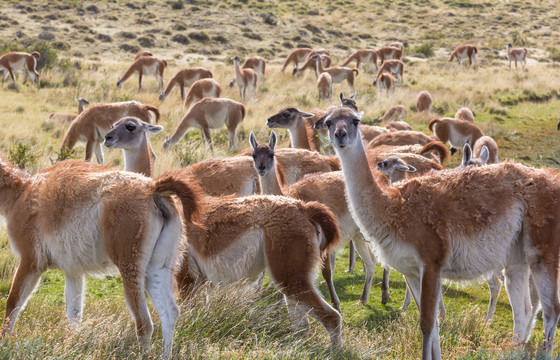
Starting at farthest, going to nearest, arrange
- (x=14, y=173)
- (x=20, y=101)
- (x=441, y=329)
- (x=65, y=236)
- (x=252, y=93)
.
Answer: (x=252, y=93)
(x=20, y=101)
(x=441, y=329)
(x=14, y=173)
(x=65, y=236)

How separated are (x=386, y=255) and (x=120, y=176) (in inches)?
86.3

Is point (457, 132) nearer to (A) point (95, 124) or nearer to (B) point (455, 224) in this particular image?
(A) point (95, 124)

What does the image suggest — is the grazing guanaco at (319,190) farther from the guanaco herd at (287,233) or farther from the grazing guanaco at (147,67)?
the grazing guanaco at (147,67)

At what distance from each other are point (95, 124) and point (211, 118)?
2810mm

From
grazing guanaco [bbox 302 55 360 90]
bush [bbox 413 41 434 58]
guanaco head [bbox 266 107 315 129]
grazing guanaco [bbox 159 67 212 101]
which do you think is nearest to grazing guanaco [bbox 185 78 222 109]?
grazing guanaco [bbox 159 67 212 101]

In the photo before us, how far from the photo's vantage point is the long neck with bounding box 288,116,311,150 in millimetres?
10723

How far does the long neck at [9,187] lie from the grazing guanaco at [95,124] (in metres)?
6.84

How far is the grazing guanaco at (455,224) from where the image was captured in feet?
16.7

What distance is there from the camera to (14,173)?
16.4 ft

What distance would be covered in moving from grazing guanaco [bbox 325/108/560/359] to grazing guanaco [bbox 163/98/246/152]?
8.43 metres

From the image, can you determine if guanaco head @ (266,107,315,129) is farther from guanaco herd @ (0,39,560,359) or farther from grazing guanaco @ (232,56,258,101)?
grazing guanaco @ (232,56,258,101)

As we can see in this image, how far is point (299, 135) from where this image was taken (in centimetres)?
1073

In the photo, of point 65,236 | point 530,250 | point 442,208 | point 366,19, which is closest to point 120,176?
point 65,236

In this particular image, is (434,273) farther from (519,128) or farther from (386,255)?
(519,128)
